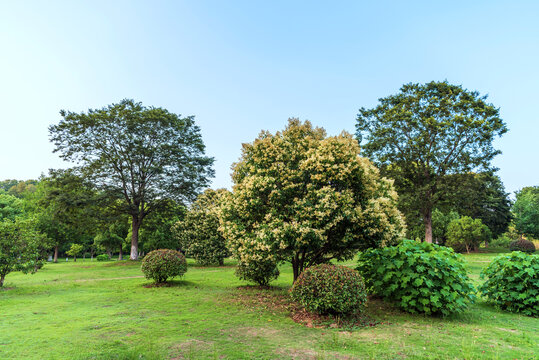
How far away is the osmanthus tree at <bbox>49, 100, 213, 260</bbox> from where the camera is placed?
26812mm

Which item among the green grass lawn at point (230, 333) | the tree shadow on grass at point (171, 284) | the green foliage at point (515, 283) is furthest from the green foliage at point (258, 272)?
the green foliage at point (515, 283)

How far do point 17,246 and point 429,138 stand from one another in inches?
1150

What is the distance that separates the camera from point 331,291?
7.03m

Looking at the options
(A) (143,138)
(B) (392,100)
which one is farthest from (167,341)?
(B) (392,100)

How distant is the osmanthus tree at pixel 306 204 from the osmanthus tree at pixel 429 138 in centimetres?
1861

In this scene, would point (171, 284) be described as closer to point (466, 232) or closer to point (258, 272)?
point (258, 272)

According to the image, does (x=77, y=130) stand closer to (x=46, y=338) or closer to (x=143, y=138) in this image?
(x=143, y=138)

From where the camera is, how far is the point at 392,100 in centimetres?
2814

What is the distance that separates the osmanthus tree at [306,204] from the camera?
8.12 meters

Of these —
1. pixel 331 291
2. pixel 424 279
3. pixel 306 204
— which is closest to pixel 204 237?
pixel 306 204

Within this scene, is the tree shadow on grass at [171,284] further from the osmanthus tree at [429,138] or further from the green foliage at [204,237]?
the osmanthus tree at [429,138]

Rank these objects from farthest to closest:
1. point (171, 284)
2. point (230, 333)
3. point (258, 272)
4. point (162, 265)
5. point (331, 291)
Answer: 1. point (171, 284)
2. point (162, 265)
3. point (258, 272)
4. point (331, 291)
5. point (230, 333)

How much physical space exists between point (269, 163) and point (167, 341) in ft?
18.7

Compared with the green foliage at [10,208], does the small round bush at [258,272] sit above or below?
below
